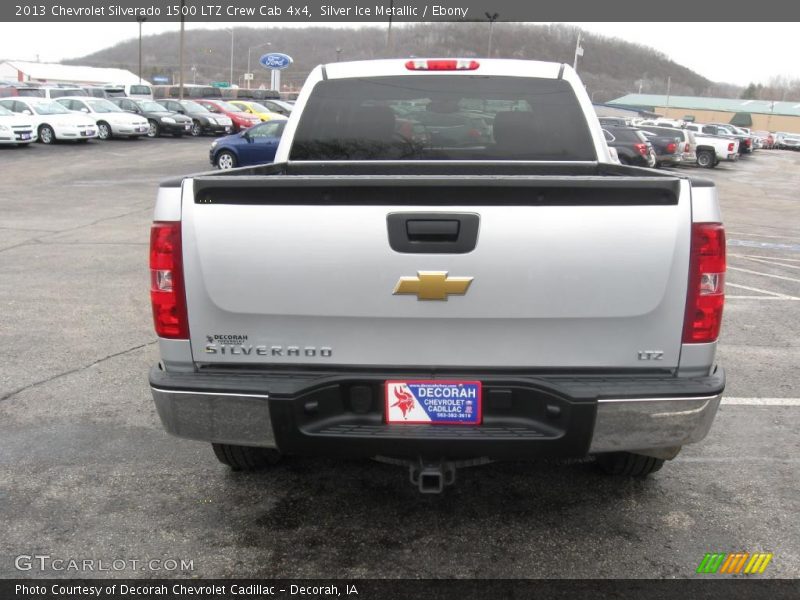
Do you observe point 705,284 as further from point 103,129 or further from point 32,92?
point 32,92

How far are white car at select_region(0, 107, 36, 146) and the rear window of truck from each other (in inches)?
943

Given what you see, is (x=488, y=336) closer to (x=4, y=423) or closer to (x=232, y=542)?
(x=232, y=542)

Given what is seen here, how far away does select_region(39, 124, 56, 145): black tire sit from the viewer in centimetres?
2756

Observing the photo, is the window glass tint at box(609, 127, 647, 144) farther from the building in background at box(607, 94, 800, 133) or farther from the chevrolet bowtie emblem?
the building in background at box(607, 94, 800, 133)

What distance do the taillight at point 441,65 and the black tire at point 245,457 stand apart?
242 centimetres

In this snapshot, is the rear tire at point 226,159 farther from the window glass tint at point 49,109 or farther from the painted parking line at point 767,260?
the painted parking line at point 767,260

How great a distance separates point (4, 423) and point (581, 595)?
348 cm

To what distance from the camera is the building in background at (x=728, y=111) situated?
9900 cm

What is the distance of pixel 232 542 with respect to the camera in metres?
3.35

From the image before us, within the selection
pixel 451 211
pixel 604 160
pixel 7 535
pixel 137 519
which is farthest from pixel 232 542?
pixel 604 160

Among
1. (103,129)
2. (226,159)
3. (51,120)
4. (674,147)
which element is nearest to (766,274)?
(226,159)

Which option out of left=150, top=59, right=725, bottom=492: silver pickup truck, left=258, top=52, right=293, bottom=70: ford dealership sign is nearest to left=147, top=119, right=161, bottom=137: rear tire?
left=150, top=59, right=725, bottom=492: silver pickup truck

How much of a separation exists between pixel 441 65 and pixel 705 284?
8.06ft

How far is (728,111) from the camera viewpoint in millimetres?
102750
